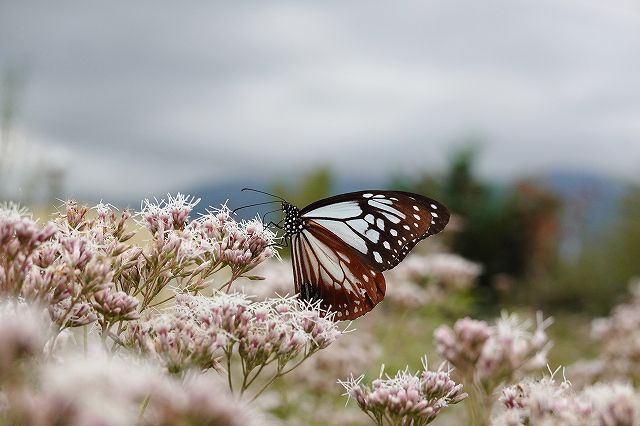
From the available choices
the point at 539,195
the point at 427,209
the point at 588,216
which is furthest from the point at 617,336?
the point at 588,216

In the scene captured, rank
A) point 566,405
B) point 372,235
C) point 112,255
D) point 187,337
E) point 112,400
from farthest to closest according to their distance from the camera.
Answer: point 372,235 < point 112,255 < point 187,337 < point 566,405 < point 112,400

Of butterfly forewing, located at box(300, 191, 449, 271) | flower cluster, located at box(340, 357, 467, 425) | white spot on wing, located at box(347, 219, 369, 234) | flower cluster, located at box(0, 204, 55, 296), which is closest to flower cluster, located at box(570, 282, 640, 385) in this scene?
butterfly forewing, located at box(300, 191, 449, 271)

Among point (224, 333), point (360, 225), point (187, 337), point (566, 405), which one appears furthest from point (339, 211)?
point (566, 405)

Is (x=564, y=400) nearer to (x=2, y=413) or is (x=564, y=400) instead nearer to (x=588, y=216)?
(x=2, y=413)

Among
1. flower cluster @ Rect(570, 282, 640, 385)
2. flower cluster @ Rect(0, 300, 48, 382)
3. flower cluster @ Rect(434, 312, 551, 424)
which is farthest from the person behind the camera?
flower cluster @ Rect(570, 282, 640, 385)

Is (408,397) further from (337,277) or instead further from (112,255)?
(337,277)

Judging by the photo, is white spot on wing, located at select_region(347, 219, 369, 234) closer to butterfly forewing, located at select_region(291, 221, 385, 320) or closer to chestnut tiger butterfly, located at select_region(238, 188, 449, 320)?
chestnut tiger butterfly, located at select_region(238, 188, 449, 320)
